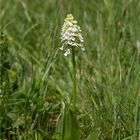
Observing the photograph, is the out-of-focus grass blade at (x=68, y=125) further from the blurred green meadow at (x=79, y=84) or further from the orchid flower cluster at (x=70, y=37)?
the orchid flower cluster at (x=70, y=37)

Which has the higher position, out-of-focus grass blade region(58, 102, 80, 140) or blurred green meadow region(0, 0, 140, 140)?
blurred green meadow region(0, 0, 140, 140)

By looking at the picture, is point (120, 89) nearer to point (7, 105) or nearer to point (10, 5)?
point (7, 105)

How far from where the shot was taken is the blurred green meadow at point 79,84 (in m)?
1.81

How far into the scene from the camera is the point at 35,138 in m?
1.71

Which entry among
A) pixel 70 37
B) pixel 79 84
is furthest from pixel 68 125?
pixel 79 84

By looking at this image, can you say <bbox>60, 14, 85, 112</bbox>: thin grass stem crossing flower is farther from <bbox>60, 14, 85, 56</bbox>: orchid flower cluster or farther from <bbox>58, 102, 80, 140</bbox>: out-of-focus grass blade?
<bbox>58, 102, 80, 140</bbox>: out-of-focus grass blade

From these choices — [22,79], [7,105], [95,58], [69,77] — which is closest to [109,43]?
[95,58]

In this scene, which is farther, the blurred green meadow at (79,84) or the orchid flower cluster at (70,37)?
the blurred green meadow at (79,84)

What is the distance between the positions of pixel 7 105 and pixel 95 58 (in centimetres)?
72

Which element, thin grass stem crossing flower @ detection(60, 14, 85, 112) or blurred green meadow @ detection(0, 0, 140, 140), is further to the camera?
blurred green meadow @ detection(0, 0, 140, 140)

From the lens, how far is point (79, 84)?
2244 millimetres

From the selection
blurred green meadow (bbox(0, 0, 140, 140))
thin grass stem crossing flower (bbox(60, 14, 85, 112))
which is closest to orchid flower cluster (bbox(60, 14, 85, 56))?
thin grass stem crossing flower (bbox(60, 14, 85, 112))

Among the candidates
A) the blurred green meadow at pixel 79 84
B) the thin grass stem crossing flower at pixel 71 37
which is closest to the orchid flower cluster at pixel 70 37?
the thin grass stem crossing flower at pixel 71 37

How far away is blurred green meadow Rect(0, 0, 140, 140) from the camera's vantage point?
1.81 meters
